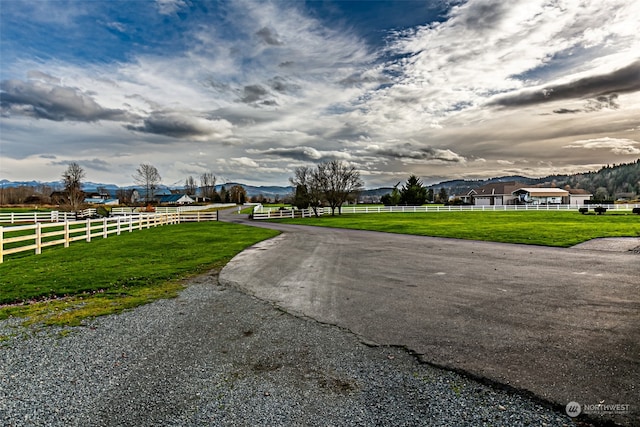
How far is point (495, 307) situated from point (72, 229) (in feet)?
63.2

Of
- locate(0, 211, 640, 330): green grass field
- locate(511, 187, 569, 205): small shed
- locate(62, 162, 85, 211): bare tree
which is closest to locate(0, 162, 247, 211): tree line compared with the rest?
locate(62, 162, 85, 211): bare tree

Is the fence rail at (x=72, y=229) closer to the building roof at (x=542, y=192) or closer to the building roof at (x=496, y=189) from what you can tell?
the building roof at (x=496, y=189)

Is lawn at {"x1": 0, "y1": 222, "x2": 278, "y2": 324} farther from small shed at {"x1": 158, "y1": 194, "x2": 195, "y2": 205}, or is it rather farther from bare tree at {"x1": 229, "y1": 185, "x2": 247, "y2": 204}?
small shed at {"x1": 158, "y1": 194, "x2": 195, "y2": 205}

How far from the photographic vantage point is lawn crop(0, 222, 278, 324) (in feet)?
20.9

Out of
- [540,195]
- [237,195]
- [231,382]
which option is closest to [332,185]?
[231,382]

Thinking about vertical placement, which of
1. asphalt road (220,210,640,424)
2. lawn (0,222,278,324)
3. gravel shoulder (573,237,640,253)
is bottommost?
lawn (0,222,278,324)

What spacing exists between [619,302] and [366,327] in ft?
15.4

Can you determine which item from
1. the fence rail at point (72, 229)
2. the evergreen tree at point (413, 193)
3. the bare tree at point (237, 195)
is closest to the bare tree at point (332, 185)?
the fence rail at point (72, 229)

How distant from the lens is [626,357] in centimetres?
399

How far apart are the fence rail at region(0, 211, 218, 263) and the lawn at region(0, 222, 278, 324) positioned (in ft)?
2.53

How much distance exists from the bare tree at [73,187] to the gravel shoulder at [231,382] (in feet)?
153

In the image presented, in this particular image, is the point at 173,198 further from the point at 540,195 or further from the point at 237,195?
the point at 540,195

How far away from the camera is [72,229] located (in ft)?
57.4

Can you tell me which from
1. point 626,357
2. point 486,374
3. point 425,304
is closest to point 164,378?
point 486,374
